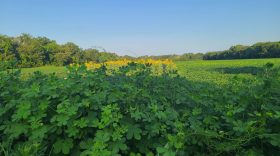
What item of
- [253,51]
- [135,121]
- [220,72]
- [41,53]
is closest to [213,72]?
[220,72]

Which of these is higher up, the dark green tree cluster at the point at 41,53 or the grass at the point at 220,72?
the dark green tree cluster at the point at 41,53

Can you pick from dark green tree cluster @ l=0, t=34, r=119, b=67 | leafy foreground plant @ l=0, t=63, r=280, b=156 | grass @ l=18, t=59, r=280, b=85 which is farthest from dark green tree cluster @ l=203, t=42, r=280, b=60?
leafy foreground plant @ l=0, t=63, r=280, b=156

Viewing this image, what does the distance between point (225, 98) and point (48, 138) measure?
1350 millimetres

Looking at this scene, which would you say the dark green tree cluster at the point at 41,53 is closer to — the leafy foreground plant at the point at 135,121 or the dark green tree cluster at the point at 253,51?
the leafy foreground plant at the point at 135,121

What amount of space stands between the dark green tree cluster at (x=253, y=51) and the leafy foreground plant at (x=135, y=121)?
66.4 meters

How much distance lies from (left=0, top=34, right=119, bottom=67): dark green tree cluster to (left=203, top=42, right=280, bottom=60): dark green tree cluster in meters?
44.5

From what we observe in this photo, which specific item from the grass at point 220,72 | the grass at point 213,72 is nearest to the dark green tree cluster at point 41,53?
the grass at point 213,72

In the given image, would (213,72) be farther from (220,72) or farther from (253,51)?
(253,51)

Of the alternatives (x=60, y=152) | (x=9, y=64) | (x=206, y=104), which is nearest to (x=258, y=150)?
(x=206, y=104)

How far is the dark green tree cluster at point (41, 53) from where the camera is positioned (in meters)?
3.55

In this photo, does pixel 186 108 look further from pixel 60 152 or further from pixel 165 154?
pixel 60 152

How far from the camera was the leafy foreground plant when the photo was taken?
1.73 metres

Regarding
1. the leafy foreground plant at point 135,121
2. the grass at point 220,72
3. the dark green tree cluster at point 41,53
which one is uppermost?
the dark green tree cluster at point 41,53

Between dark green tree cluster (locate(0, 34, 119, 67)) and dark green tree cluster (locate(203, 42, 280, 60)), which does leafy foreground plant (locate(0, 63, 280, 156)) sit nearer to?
dark green tree cluster (locate(0, 34, 119, 67))
